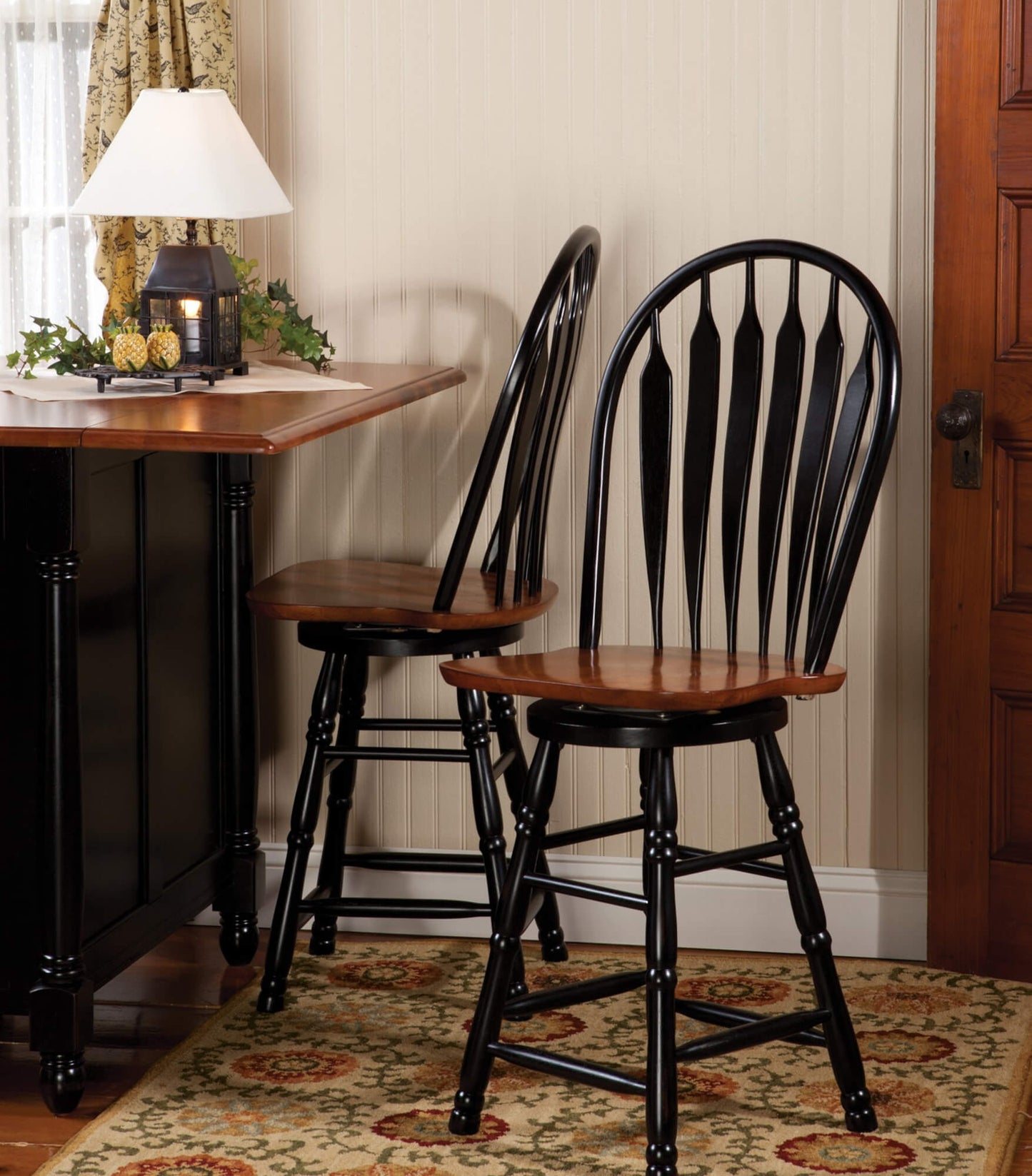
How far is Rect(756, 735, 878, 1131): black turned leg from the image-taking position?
6.54 feet

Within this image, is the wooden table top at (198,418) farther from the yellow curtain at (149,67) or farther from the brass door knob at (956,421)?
the brass door knob at (956,421)

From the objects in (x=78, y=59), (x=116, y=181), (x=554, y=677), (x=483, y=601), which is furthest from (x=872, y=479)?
(x=78, y=59)

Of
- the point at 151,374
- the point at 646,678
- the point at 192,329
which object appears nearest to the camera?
the point at 646,678

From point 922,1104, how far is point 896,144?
1.50 m

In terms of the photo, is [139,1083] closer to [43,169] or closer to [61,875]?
[61,875]

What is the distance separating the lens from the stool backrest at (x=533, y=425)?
7.18 feet

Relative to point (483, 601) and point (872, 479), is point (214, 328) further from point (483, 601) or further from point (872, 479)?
point (872, 479)

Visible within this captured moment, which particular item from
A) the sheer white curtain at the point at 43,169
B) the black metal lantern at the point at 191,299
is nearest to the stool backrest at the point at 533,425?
the black metal lantern at the point at 191,299

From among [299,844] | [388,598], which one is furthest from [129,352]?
[299,844]

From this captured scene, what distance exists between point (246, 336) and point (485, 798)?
853mm

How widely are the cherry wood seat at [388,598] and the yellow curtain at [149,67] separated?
59 centimetres

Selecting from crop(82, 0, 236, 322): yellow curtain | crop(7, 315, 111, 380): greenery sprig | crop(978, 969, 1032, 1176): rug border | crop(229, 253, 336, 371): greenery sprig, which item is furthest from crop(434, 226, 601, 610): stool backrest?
crop(978, 969, 1032, 1176): rug border

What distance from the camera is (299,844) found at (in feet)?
8.09

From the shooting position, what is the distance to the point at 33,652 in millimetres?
2090
